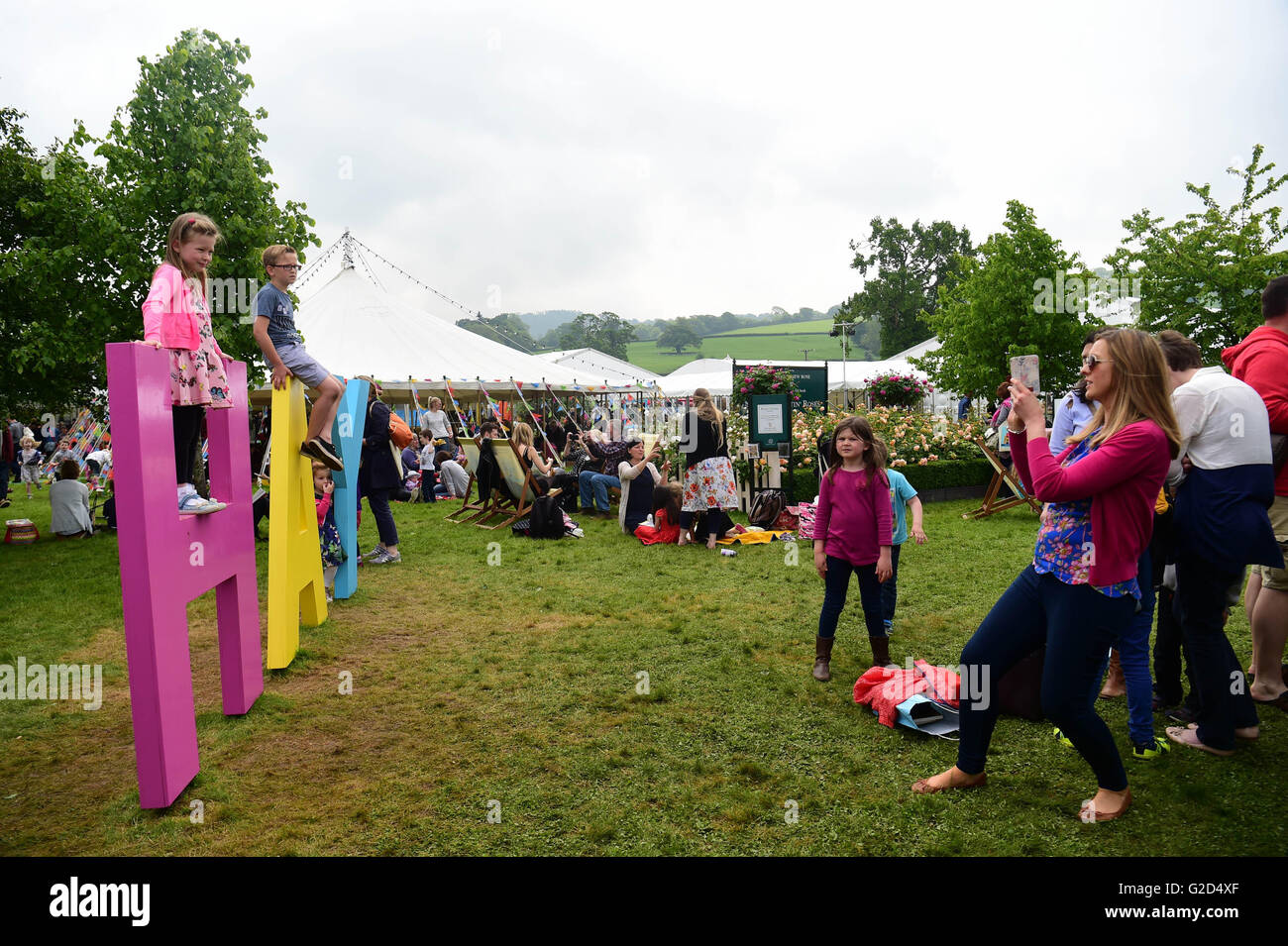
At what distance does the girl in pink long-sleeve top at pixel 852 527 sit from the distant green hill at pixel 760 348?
61.7 m

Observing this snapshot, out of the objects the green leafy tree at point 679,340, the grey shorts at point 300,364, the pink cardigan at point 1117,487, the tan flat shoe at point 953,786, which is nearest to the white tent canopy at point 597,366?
the grey shorts at point 300,364

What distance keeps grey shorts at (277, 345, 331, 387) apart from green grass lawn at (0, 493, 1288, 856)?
1994mm

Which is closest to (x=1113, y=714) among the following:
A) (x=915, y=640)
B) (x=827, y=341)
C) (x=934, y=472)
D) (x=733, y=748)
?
(x=915, y=640)

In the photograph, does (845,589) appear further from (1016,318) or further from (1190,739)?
(1016,318)

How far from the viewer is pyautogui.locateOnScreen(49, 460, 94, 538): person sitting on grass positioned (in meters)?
11.0

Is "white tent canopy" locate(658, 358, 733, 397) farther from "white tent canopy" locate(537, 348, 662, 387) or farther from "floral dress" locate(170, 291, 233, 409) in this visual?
"floral dress" locate(170, 291, 233, 409)

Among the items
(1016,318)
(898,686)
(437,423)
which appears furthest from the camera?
(1016,318)

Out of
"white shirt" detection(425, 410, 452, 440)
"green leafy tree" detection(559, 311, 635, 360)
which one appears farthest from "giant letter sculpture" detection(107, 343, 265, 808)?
"green leafy tree" detection(559, 311, 635, 360)

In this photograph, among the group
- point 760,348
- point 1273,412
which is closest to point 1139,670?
point 1273,412

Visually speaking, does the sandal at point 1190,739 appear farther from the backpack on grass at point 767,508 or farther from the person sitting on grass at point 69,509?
the person sitting on grass at point 69,509

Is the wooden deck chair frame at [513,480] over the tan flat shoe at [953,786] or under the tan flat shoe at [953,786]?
over

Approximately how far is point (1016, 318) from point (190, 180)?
20.5 m

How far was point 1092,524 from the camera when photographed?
2.61 meters

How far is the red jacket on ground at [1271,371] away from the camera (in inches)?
144
